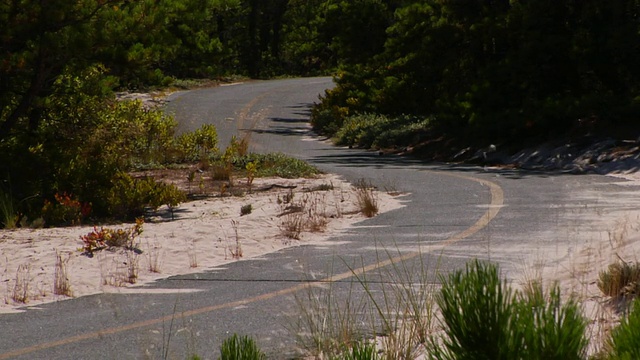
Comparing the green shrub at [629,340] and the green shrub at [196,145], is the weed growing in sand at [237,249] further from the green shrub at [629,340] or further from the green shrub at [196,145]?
the green shrub at [196,145]

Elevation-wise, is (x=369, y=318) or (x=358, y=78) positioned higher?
(x=358, y=78)

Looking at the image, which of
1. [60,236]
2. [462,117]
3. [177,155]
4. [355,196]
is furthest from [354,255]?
[462,117]

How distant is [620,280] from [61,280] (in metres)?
5.67

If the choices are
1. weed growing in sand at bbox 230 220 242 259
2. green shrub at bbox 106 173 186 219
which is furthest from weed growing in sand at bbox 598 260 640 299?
green shrub at bbox 106 173 186 219

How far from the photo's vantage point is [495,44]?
102ft

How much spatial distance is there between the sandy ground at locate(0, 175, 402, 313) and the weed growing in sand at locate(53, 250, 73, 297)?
3 centimetres

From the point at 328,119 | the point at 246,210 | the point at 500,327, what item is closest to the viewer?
the point at 500,327

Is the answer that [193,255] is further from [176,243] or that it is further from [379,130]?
[379,130]

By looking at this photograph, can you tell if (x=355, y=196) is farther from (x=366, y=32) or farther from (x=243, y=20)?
(x=243, y=20)

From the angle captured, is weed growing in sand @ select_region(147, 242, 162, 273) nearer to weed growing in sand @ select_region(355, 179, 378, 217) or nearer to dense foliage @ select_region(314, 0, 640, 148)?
weed growing in sand @ select_region(355, 179, 378, 217)

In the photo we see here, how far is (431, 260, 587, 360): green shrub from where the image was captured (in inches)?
161

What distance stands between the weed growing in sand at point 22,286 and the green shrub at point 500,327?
6295 mm

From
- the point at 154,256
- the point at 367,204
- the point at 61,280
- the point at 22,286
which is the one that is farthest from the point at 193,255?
the point at 367,204

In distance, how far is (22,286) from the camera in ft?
32.8
